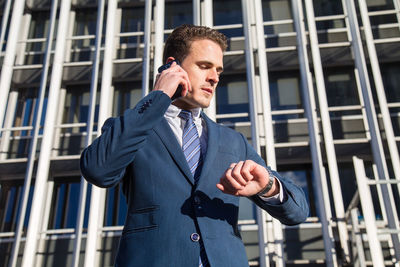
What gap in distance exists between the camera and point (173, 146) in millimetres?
1559

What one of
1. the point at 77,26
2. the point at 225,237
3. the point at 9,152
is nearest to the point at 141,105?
the point at 225,237

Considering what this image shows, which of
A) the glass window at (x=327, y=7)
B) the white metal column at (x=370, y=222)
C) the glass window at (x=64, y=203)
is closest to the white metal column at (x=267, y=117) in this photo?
the white metal column at (x=370, y=222)

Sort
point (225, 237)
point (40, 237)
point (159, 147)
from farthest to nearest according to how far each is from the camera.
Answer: point (40, 237) → point (159, 147) → point (225, 237)

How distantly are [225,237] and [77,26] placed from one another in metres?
9.54

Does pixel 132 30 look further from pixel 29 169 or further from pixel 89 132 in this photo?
pixel 29 169

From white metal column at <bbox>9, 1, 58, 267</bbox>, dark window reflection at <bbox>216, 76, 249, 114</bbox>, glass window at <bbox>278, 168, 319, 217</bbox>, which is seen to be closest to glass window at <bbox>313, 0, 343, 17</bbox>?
dark window reflection at <bbox>216, 76, 249, 114</bbox>

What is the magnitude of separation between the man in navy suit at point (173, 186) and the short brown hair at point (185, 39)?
0.79 ft

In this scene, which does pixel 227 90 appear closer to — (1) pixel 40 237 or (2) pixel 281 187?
(1) pixel 40 237

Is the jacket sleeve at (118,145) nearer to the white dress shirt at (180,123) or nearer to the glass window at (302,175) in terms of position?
the white dress shirt at (180,123)

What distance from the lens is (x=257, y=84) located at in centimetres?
762

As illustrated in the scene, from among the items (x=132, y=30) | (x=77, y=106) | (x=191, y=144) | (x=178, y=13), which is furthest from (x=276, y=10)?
(x=191, y=144)

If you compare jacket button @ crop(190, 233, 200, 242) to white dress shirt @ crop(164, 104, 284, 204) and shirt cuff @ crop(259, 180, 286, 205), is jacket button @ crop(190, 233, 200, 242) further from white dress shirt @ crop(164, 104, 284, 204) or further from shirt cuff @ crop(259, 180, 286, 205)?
white dress shirt @ crop(164, 104, 284, 204)

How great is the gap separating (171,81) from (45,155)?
599 centimetres

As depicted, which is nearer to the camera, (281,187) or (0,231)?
(281,187)
